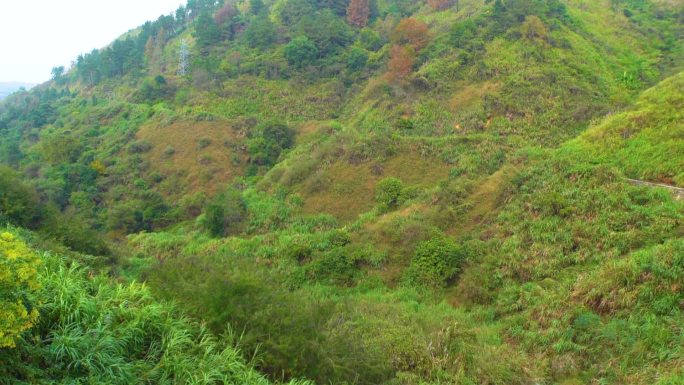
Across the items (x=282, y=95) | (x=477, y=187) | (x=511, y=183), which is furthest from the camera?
(x=282, y=95)

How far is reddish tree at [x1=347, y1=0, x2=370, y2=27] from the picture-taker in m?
48.4

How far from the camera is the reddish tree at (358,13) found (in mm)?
48375

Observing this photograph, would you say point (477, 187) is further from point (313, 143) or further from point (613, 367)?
point (313, 143)

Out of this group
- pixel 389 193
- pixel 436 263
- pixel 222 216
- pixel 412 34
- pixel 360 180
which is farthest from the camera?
pixel 412 34

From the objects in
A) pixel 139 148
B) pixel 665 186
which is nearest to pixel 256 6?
pixel 139 148

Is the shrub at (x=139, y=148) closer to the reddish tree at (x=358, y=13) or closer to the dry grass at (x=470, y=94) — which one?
the dry grass at (x=470, y=94)

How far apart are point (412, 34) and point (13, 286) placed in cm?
3473

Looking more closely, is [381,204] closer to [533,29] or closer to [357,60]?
[533,29]

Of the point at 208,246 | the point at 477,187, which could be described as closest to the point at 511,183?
the point at 477,187

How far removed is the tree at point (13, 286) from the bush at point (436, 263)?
37.0ft

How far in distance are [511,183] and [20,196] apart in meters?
16.3

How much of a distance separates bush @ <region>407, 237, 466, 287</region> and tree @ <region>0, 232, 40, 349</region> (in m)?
11.3

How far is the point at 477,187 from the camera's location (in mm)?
17906

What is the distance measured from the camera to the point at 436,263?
14.2 meters
